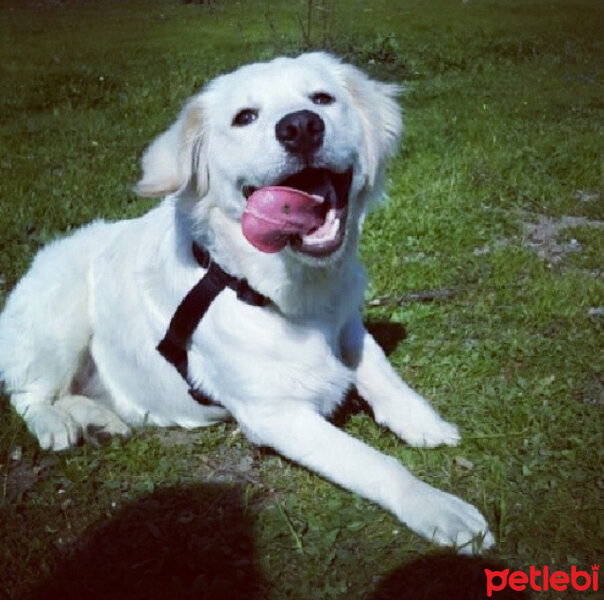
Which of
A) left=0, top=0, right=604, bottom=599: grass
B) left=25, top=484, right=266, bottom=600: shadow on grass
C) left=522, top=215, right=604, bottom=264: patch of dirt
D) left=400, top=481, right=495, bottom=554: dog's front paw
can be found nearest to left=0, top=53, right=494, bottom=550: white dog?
left=400, top=481, right=495, bottom=554: dog's front paw

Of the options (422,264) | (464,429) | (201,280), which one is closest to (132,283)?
(201,280)

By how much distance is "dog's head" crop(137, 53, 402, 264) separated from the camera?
277cm

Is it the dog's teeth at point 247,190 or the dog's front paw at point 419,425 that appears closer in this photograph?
the dog's teeth at point 247,190

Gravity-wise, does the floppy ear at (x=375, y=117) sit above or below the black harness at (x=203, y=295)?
above

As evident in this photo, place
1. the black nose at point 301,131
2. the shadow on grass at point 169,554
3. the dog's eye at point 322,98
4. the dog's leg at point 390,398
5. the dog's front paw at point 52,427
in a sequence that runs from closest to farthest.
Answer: the shadow on grass at point 169,554 → the black nose at point 301,131 → the dog's eye at point 322,98 → the dog's leg at point 390,398 → the dog's front paw at point 52,427

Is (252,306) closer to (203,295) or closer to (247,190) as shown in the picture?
(203,295)

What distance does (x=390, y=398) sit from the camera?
3199 mm

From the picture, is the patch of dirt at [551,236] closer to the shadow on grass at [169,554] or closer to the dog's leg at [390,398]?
the dog's leg at [390,398]

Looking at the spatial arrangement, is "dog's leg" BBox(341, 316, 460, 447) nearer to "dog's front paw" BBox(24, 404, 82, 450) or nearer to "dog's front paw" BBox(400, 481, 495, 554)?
"dog's front paw" BBox(400, 481, 495, 554)

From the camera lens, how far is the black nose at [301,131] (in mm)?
2691

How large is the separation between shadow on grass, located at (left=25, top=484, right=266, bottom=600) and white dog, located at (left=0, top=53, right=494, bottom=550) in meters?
0.33

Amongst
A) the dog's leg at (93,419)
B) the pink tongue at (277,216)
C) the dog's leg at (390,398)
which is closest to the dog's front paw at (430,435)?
the dog's leg at (390,398)

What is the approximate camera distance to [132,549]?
2.70 meters

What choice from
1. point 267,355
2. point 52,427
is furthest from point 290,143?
point 52,427
